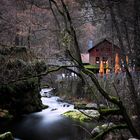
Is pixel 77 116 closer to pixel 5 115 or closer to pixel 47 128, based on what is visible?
pixel 47 128

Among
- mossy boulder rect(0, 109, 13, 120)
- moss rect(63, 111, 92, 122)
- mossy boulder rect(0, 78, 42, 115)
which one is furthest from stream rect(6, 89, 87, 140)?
mossy boulder rect(0, 78, 42, 115)

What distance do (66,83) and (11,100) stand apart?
13.3 m

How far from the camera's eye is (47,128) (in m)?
16.9

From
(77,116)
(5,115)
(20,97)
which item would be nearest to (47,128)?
(77,116)

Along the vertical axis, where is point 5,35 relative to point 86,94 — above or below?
above

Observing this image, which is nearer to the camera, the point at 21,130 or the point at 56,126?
the point at 21,130

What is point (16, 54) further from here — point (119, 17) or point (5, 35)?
point (119, 17)

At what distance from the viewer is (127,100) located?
35.4 ft

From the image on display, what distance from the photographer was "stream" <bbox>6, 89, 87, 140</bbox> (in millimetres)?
14555

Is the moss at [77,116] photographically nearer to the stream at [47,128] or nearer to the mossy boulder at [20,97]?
the stream at [47,128]

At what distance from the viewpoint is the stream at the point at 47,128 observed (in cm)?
1455

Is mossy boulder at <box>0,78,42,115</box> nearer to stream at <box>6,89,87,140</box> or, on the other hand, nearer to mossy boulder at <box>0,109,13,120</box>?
mossy boulder at <box>0,109,13,120</box>

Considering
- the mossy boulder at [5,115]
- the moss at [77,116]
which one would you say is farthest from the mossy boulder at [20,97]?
the moss at [77,116]

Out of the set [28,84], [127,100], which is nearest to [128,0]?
[127,100]
